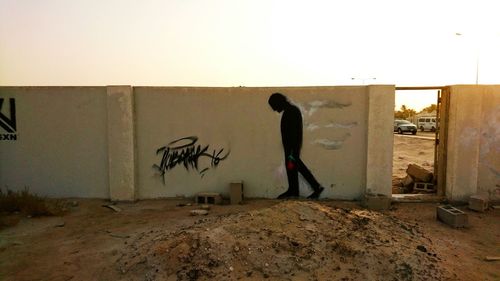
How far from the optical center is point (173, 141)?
724 cm

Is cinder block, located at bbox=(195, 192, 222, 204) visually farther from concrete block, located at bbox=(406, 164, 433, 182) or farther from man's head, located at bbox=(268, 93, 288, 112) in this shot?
concrete block, located at bbox=(406, 164, 433, 182)

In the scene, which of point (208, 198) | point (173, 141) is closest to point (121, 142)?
point (173, 141)

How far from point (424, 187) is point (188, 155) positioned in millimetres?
5475

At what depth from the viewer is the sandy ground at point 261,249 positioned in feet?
12.8

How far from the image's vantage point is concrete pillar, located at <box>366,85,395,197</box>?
688cm

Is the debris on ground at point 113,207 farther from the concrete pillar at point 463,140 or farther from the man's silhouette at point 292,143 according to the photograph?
the concrete pillar at point 463,140

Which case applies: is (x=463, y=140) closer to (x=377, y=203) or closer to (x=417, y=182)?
(x=417, y=182)

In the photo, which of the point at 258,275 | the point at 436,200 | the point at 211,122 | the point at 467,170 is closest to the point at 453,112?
the point at 467,170

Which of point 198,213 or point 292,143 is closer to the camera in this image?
point 198,213

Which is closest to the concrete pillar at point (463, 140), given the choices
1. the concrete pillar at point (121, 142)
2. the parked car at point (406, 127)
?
the concrete pillar at point (121, 142)

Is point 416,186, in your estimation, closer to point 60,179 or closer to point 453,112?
point 453,112

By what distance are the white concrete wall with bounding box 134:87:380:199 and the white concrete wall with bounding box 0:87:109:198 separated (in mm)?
955

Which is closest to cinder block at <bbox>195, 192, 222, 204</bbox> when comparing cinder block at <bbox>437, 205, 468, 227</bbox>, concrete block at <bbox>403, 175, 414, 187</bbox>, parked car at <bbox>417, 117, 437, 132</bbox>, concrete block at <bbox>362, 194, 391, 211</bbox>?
concrete block at <bbox>362, 194, 391, 211</bbox>

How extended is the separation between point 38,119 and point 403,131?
31.5 meters
